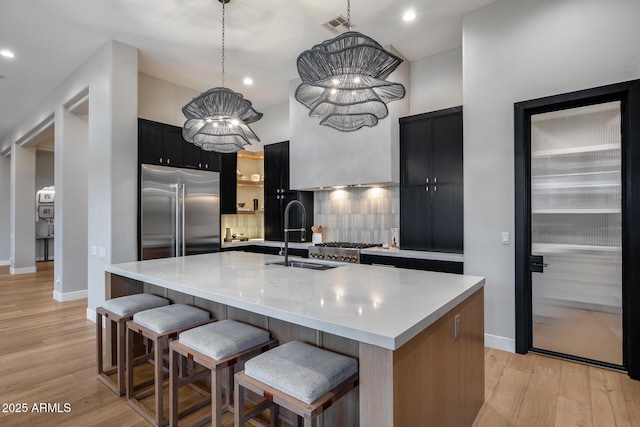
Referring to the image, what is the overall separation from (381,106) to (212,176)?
3626mm

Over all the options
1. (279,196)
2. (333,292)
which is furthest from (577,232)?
(279,196)

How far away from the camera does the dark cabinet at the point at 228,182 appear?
18.1ft

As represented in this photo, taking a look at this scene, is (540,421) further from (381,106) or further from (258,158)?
(258,158)

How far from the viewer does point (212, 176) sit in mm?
5324

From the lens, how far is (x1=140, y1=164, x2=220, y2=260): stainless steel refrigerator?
4383 millimetres

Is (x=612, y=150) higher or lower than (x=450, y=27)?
lower

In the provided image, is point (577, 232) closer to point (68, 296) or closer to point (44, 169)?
point (68, 296)

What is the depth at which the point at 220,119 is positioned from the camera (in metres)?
2.90

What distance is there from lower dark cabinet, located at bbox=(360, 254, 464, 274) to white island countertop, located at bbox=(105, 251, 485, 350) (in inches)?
56.6

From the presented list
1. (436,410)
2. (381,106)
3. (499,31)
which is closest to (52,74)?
(381,106)

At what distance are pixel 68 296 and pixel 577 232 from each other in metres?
6.85

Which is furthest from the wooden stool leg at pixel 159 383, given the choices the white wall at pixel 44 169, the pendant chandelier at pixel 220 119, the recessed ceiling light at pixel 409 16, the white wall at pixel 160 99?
the white wall at pixel 44 169

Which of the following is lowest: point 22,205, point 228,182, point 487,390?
point 487,390

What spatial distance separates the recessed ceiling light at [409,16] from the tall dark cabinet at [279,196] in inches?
104
